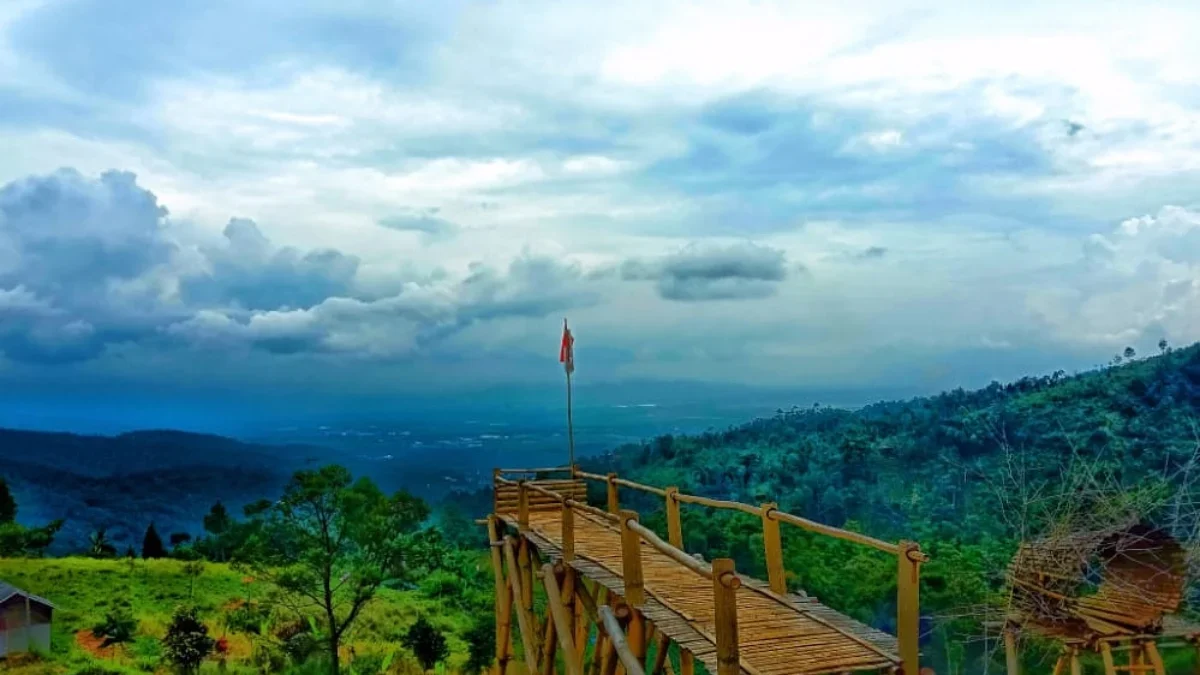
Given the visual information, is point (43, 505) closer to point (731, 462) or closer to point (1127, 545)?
point (731, 462)

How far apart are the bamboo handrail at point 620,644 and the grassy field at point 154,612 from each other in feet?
40.3

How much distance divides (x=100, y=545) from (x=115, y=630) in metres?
11.6

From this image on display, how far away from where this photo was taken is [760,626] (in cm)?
630

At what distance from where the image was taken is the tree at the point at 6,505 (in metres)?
24.3

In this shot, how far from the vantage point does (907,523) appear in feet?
72.0

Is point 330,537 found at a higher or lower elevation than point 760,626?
lower

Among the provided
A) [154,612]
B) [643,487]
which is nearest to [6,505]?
[154,612]

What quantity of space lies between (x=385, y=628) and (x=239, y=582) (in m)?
5.42

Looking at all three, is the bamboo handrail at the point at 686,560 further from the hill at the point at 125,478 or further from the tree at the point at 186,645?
the hill at the point at 125,478

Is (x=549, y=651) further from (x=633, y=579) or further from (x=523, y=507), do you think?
(x=633, y=579)

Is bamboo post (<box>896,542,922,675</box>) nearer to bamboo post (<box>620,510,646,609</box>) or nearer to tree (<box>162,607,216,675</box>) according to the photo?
bamboo post (<box>620,510,646,609</box>)

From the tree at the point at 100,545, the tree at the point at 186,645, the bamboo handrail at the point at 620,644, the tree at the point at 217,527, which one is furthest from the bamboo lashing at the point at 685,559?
the tree at the point at 100,545

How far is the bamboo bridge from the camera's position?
5453 millimetres

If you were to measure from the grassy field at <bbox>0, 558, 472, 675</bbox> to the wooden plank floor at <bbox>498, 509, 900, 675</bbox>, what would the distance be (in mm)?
11317
